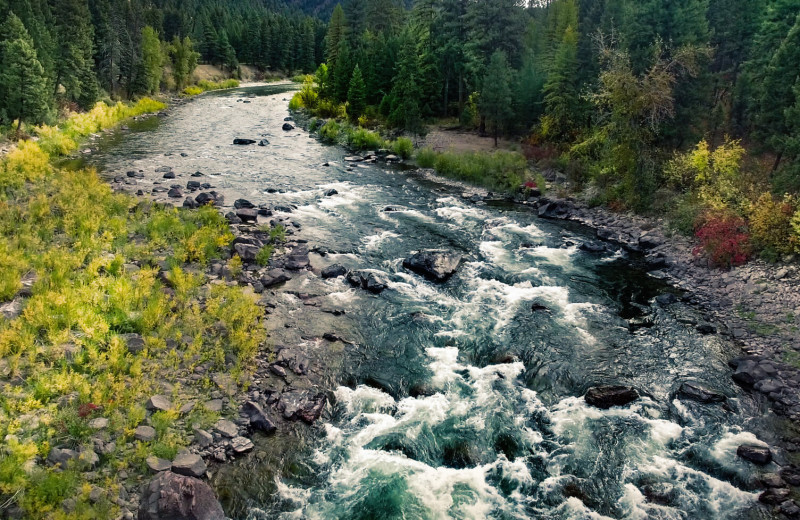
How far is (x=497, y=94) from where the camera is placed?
49.0m

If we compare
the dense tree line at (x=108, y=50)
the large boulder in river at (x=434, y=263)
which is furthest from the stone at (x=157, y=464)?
the dense tree line at (x=108, y=50)

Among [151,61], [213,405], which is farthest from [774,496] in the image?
[151,61]

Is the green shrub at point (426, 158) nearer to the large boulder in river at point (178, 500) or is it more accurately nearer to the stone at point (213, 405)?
the stone at point (213, 405)

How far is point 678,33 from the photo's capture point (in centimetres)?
3831

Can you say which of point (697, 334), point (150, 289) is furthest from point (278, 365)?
point (697, 334)

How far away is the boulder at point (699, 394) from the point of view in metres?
16.2

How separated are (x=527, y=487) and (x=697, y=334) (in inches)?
456

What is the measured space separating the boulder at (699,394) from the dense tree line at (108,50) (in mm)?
51326

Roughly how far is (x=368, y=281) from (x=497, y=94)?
1297 inches

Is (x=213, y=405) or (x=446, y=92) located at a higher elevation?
(x=446, y=92)

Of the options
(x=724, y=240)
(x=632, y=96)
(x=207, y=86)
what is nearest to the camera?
(x=724, y=240)

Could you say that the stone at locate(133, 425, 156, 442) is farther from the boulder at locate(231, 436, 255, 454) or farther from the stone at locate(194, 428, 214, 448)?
the boulder at locate(231, 436, 255, 454)

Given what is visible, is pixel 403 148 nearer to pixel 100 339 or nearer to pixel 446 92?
pixel 446 92

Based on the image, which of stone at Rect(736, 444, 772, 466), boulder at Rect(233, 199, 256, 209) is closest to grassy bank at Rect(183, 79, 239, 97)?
boulder at Rect(233, 199, 256, 209)
